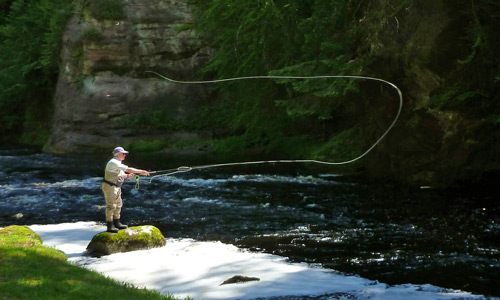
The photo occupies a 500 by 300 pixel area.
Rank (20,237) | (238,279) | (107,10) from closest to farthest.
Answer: (238,279)
(20,237)
(107,10)

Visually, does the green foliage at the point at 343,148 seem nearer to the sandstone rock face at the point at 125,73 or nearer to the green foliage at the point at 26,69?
the sandstone rock face at the point at 125,73

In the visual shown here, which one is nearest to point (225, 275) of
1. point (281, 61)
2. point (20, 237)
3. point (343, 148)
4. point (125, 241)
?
point (125, 241)

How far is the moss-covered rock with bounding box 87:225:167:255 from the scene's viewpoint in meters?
9.94

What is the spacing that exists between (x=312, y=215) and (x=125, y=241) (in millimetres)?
4197

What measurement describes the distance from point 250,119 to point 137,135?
749cm

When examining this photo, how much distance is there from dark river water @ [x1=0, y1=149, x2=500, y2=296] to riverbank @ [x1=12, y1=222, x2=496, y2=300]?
0.43 metres

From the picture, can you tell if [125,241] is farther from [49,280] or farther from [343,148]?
[343,148]

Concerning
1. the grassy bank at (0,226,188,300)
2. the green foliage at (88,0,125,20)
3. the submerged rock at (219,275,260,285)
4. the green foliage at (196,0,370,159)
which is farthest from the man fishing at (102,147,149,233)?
the green foliage at (88,0,125,20)

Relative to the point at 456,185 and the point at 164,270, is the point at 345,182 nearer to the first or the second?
the point at 456,185

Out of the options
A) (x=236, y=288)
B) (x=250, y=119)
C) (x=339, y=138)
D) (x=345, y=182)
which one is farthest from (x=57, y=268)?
(x=250, y=119)

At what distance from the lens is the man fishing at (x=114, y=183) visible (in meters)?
10.4

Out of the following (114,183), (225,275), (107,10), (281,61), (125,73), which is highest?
(107,10)

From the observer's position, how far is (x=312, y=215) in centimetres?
1286

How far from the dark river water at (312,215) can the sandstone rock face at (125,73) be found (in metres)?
8.70
